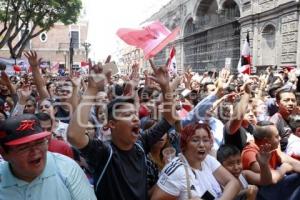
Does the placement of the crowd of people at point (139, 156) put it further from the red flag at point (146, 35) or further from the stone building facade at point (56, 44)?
the stone building facade at point (56, 44)

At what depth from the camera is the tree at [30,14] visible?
19902mm

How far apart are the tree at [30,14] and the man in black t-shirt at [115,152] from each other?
17591 mm

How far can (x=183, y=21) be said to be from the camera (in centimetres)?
2533

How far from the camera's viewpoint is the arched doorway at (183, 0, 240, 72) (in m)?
19.0

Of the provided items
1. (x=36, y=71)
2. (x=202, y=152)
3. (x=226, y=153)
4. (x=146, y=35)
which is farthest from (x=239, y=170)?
(x=146, y=35)

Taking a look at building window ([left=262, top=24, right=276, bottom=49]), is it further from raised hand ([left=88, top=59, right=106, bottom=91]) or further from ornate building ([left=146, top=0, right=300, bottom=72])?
raised hand ([left=88, top=59, right=106, bottom=91])

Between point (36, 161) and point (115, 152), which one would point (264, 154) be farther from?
point (36, 161)

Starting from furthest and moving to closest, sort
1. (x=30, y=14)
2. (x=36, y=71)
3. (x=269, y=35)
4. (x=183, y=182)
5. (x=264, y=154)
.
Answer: (x=30, y=14)
(x=269, y=35)
(x=36, y=71)
(x=264, y=154)
(x=183, y=182)

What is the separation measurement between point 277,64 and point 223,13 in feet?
20.0

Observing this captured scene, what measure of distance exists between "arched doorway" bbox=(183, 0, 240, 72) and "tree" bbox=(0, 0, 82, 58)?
6.98 meters

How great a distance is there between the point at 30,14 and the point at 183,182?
812 inches

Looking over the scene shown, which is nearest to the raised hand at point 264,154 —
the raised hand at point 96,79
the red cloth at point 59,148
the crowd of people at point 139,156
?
the crowd of people at point 139,156

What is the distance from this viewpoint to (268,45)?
1617cm

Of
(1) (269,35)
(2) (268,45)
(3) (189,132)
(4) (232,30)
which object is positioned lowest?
(3) (189,132)
